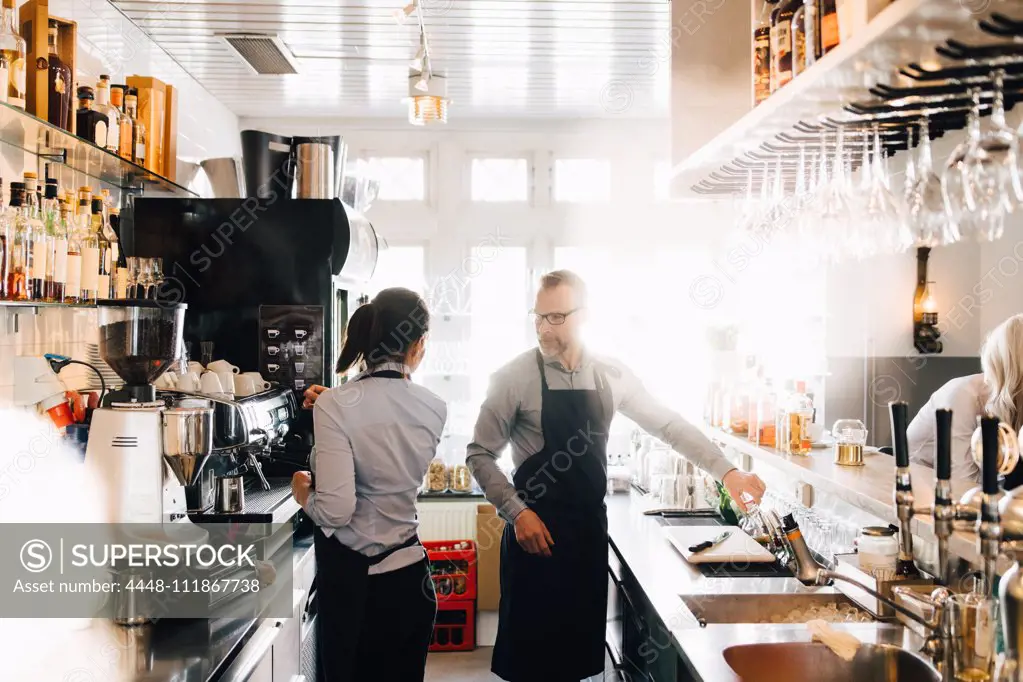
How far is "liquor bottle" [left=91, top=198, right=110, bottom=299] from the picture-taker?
118 inches

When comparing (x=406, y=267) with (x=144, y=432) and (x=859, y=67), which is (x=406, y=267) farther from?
(x=859, y=67)

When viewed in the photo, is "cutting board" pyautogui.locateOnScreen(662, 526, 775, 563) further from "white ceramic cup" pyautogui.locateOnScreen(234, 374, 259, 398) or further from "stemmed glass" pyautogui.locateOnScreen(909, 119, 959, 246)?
"white ceramic cup" pyautogui.locateOnScreen(234, 374, 259, 398)

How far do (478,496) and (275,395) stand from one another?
2127 mm

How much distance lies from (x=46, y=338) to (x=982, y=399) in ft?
11.5

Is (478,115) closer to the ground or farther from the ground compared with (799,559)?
farther from the ground

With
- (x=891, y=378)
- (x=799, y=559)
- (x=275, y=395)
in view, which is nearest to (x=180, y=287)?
(x=275, y=395)

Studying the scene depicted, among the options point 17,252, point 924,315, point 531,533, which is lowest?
point 531,533

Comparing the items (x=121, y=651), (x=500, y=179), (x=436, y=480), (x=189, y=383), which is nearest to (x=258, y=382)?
(x=189, y=383)

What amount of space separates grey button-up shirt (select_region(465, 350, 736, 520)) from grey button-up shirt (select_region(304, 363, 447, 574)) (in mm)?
274

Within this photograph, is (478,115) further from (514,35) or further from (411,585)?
(411,585)

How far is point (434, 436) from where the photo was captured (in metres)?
2.66

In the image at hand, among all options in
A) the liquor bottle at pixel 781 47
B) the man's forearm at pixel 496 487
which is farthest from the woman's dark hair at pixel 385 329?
the liquor bottle at pixel 781 47

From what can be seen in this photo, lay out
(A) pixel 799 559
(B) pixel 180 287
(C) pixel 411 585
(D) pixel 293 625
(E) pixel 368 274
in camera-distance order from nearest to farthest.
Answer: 1. (A) pixel 799 559
2. (C) pixel 411 585
3. (D) pixel 293 625
4. (B) pixel 180 287
5. (E) pixel 368 274

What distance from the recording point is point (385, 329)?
8.42 feet
